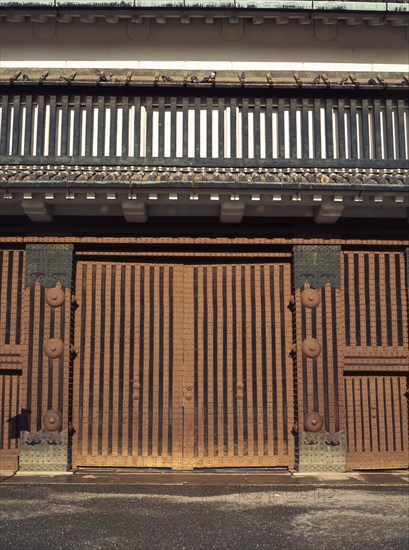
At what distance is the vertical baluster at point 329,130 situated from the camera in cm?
1050

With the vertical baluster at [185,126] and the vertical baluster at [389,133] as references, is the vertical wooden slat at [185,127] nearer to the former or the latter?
the vertical baluster at [185,126]

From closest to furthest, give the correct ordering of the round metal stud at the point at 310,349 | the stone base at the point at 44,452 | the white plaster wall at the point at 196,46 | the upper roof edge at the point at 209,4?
the stone base at the point at 44,452 < the round metal stud at the point at 310,349 < the upper roof edge at the point at 209,4 < the white plaster wall at the point at 196,46

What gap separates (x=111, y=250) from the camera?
1103cm

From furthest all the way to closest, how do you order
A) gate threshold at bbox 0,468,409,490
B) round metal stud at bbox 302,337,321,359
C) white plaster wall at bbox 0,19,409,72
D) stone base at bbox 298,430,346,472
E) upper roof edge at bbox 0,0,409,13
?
white plaster wall at bbox 0,19,409,72 < upper roof edge at bbox 0,0,409,13 < round metal stud at bbox 302,337,321,359 < stone base at bbox 298,430,346,472 < gate threshold at bbox 0,468,409,490

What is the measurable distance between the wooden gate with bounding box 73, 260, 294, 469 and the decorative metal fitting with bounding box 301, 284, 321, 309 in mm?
388

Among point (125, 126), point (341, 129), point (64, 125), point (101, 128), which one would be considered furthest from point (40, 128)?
point (341, 129)

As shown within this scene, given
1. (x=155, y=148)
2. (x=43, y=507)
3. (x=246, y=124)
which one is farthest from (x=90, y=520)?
(x=246, y=124)

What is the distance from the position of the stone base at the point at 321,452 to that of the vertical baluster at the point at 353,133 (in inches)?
188

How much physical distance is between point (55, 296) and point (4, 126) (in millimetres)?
3025

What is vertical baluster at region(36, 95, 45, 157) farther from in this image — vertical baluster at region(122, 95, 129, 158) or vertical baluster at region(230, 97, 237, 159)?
vertical baluster at region(230, 97, 237, 159)

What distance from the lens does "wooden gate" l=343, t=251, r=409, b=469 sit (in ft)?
35.0

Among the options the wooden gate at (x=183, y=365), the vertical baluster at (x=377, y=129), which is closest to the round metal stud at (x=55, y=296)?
the wooden gate at (x=183, y=365)

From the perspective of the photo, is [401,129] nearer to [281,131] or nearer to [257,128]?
[281,131]

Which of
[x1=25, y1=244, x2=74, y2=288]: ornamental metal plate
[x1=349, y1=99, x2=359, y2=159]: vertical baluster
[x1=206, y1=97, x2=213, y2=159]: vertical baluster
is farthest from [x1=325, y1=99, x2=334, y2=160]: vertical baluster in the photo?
[x1=25, y1=244, x2=74, y2=288]: ornamental metal plate
